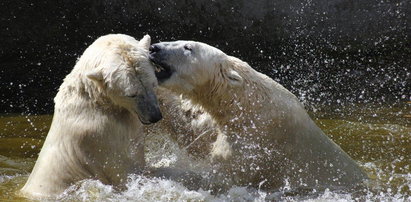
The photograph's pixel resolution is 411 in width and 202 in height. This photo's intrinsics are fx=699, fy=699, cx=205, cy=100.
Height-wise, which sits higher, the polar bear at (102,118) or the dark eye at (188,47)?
the dark eye at (188,47)

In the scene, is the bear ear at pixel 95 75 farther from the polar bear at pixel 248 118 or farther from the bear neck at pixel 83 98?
the polar bear at pixel 248 118

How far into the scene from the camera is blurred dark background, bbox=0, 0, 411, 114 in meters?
9.72

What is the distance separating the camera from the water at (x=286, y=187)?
4.77 meters

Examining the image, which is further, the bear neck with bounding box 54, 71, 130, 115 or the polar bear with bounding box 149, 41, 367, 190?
the polar bear with bounding box 149, 41, 367, 190

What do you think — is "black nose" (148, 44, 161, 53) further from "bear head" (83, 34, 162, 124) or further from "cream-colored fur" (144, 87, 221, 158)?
"cream-colored fur" (144, 87, 221, 158)

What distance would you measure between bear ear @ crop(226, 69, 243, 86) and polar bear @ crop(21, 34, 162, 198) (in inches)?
23.6

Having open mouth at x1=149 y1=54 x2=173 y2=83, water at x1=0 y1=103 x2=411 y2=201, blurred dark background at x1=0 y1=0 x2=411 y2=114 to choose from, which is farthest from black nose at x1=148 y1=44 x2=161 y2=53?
blurred dark background at x1=0 y1=0 x2=411 y2=114

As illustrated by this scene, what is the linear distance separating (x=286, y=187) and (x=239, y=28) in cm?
532

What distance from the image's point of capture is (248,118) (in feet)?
16.2

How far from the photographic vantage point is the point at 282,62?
956cm

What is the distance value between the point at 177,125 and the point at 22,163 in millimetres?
1633

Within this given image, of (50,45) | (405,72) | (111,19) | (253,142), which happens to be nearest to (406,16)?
(405,72)

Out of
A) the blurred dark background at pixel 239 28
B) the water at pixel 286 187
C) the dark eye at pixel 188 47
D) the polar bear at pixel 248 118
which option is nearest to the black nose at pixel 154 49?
the polar bear at pixel 248 118

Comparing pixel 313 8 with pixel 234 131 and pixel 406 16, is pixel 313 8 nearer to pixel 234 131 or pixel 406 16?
pixel 406 16
